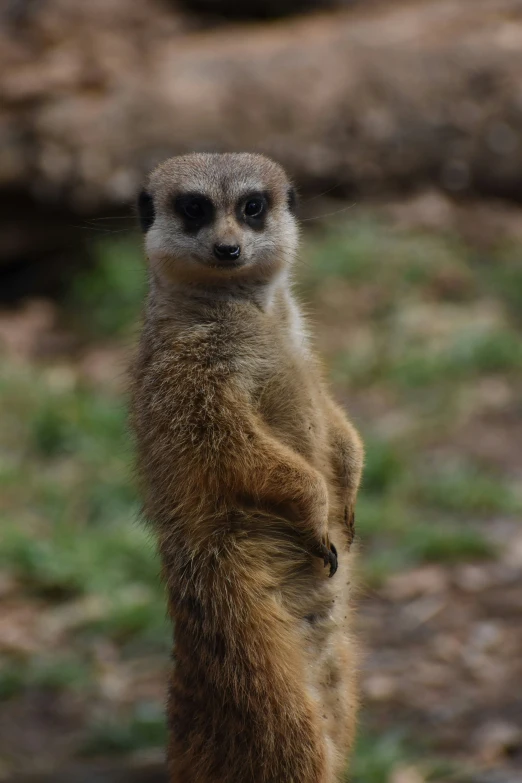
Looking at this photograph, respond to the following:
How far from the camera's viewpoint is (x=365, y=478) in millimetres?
6059

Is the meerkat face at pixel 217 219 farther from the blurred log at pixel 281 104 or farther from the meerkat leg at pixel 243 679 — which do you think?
the blurred log at pixel 281 104

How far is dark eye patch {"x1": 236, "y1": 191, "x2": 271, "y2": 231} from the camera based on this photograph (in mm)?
3008

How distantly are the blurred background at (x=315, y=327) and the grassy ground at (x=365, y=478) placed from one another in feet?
0.05

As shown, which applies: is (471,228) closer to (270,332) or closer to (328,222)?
(328,222)

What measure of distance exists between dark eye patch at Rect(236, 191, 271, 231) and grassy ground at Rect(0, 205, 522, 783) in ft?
1.50

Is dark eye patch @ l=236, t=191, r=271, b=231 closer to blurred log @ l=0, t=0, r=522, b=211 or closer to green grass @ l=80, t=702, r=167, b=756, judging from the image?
green grass @ l=80, t=702, r=167, b=756

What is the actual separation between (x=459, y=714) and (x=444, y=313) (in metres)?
3.77

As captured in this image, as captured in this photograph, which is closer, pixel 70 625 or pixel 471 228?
pixel 70 625

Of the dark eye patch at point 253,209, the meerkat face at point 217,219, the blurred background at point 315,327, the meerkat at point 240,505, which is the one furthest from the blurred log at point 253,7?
the meerkat at point 240,505

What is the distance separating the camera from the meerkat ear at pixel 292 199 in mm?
3219

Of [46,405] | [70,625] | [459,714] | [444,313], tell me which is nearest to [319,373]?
[459,714]

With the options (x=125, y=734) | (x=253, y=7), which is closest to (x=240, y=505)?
(x=125, y=734)

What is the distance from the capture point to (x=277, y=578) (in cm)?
280

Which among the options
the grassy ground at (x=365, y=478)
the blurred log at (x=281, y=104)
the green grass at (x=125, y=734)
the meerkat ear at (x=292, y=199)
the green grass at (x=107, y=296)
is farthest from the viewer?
the green grass at (x=107, y=296)
